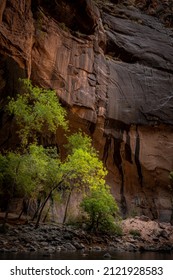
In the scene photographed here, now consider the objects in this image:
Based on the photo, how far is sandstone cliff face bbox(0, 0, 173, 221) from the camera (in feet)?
98.7

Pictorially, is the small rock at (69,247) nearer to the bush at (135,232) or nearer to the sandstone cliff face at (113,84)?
the bush at (135,232)

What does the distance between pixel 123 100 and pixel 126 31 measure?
1137 centimetres

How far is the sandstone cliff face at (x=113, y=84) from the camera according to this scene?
30094 millimetres

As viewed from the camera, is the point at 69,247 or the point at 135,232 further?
the point at 135,232

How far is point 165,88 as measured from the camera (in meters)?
39.7

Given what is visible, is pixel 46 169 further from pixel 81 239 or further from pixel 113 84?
pixel 113 84

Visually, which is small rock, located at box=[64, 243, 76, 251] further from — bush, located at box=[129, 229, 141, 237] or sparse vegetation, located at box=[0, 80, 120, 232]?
bush, located at box=[129, 229, 141, 237]

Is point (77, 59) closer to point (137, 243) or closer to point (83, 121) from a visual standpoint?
point (83, 121)

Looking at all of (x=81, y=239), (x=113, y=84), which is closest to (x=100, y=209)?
(x=81, y=239)

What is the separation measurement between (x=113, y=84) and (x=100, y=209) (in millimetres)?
17581

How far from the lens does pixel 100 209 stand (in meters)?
22.3

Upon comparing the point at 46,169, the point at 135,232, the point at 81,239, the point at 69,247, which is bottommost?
the point at 135,232

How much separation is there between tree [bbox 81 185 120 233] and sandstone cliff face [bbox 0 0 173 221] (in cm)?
879

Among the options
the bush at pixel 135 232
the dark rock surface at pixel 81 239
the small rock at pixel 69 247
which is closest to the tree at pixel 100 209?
the dark rock surface at pixel 81 239
